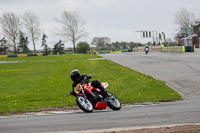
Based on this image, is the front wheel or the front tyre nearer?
the front tyre

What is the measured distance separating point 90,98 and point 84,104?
0.39 meters

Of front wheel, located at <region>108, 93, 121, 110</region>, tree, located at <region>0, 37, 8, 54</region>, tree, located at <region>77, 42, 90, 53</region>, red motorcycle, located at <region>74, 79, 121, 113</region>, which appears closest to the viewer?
red motorcycle, located at <region>74, 79, 121, 113</region>

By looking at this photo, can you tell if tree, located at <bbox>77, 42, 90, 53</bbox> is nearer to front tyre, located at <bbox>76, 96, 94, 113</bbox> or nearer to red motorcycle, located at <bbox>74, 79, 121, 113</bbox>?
red motorcycle, located at <bbox>74, 79, 121, 113</bbox>

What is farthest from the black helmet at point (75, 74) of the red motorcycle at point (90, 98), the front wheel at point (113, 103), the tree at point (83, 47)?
the tree at point (83, 47)

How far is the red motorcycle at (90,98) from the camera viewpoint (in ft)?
36.5

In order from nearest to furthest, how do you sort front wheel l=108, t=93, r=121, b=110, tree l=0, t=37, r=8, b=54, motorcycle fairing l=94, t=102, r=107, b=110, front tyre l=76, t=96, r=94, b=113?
front tyre l=76, t=96, r=94, b=113 < motorcycle fairing l=94, t=102, r=107, b=110 < front wheel l=108, t=93, r=121, b=110 < tree l=0, t=37, r=8, b=54

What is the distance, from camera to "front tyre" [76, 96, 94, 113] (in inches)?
433

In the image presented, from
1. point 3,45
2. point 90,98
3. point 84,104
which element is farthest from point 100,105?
point 3,45

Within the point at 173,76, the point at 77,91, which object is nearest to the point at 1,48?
the point at 173,76

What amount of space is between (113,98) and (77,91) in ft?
4.26

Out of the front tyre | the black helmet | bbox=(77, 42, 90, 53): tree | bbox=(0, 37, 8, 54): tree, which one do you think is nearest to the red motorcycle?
the front tyre

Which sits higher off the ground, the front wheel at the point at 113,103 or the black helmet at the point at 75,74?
the black helmet at the point at 75,74

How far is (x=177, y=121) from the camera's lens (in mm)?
8234

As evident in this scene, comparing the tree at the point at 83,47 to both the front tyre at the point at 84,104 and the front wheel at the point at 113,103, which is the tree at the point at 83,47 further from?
the front tyre at the point at 84,104
